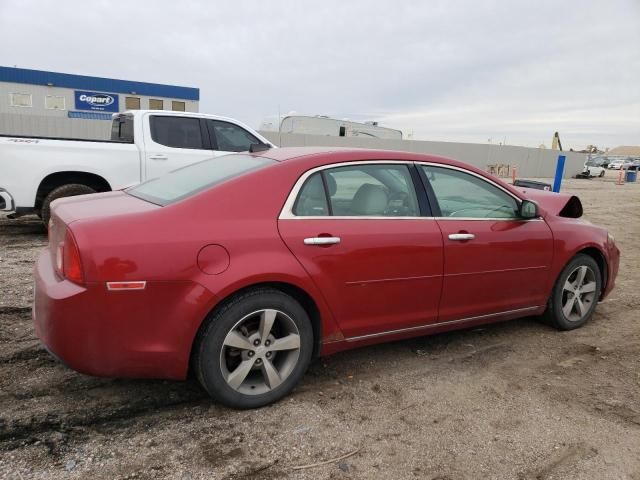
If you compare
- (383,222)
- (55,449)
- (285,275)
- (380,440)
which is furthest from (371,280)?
(55,449)

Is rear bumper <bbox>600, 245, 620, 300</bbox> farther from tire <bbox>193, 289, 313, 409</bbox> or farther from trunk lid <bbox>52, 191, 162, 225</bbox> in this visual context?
trunk lid <bbox>52, 191, 162, 225</bbox>

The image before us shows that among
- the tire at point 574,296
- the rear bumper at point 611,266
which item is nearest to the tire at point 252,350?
the tire at point 574,296

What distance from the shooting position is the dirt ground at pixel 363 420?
2.54 m

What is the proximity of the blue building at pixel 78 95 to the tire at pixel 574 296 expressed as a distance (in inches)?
1199

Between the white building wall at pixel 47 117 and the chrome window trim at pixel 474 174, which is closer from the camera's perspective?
the chrome window trim at pixel 474 174

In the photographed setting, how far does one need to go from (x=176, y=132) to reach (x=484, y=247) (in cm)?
531

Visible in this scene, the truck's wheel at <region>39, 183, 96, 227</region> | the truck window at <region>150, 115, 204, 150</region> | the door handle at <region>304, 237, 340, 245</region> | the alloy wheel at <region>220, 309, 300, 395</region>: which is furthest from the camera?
the truck window at <region>150, 115, 204, 150</region>

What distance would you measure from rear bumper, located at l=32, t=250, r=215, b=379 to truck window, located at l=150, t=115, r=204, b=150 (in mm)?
4977

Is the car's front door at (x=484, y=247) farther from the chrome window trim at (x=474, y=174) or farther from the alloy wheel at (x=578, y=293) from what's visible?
the alloy wheel at (x=578, y=293)

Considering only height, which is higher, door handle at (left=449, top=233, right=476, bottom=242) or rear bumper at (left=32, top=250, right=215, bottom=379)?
door handle at (left=449, top=233, right=476, bottom=242)

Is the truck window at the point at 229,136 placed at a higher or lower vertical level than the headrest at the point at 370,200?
higher

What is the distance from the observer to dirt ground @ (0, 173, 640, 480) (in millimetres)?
2535

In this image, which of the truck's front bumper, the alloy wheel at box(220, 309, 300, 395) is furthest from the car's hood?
the truck's front bumper

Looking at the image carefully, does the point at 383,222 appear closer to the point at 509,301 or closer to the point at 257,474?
the point at 509,301
